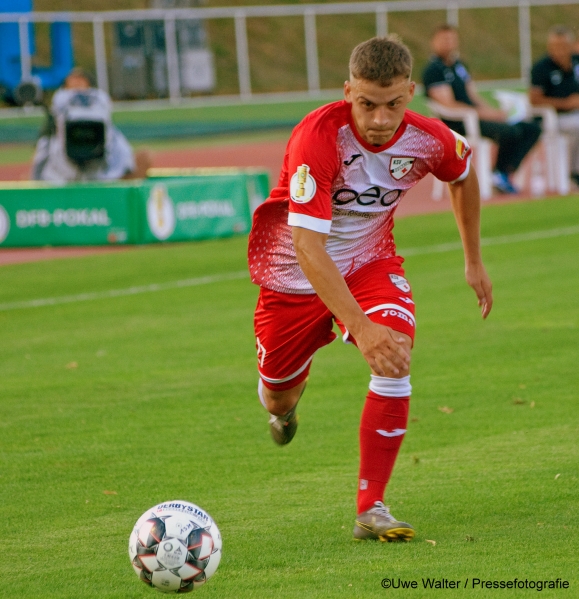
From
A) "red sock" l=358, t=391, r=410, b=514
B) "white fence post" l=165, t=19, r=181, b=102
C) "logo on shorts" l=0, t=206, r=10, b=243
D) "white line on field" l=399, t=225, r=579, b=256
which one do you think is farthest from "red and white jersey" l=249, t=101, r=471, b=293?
"white fence post" l=165, t=19, r=181, b=102

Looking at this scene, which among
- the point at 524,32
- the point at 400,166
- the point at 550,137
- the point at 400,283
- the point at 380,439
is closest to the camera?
the point at 380,439

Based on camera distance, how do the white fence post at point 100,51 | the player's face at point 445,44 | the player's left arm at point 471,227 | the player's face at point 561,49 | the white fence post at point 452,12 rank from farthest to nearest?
the white fence post at point 452,12, the white fence post at point 100,51, the player's face at point 561,49, the player's face at point 445,44, the player's left arm at point 471,227

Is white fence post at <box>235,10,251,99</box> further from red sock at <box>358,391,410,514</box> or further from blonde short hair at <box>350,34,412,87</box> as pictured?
red sock at <box>358,391,410,514</box>

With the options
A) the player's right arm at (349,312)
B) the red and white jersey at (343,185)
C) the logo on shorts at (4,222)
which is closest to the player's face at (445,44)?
the logo on shorts at (4,222)

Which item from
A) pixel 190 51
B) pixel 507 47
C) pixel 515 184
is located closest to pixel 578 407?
pixel 515 184

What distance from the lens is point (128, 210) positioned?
1415cm

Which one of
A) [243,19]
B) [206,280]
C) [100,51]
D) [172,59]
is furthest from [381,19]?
[206,280]

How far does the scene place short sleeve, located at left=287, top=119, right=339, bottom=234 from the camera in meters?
4.48

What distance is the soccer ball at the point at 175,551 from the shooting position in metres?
4.00

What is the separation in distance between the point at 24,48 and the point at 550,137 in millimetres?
12556

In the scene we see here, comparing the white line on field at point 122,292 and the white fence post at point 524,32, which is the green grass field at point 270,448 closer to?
the white line on field at point 122,292

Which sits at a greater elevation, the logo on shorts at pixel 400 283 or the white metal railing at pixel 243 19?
the white metal railing at pixel 243 19

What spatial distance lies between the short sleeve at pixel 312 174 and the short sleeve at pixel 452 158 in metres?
0.59

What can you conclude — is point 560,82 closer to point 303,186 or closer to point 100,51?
point 303,186
